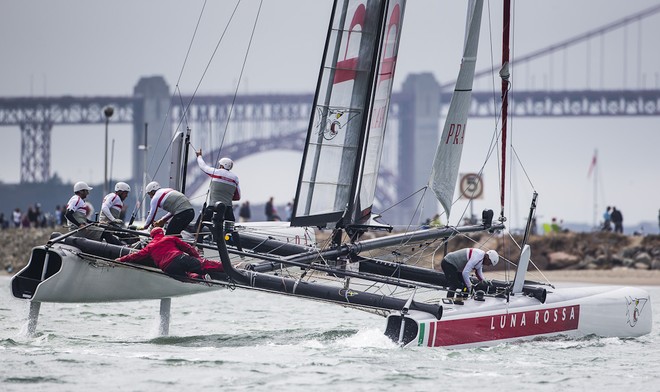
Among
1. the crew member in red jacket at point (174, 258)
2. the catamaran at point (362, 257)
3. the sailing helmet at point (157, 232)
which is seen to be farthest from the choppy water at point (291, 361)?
the sailing helmet at point (157, 232)

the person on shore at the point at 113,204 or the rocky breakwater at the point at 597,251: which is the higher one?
the person on shore at the point at 113,204

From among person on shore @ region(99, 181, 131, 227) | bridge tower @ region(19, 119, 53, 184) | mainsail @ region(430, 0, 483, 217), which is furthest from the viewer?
bridge tower @ region(19, 119, 53, 184)

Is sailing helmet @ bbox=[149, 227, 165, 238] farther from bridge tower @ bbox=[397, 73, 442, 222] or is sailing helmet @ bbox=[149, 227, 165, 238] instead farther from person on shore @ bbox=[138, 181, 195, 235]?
bridge tower @ bbox=[397, 73, 442, 222]

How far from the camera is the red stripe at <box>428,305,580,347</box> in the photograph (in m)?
12.0

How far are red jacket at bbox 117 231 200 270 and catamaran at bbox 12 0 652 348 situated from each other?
0.11 meters

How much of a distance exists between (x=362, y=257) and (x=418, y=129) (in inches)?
2609

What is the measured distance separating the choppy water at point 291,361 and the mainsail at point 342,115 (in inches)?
48.1

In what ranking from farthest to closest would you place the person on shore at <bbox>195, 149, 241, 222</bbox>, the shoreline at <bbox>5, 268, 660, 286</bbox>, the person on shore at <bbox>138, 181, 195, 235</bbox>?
the shoreline at <bbox>5, 268, 660, 286</bbox>, the person on shore at <bbox>195, 149, 241, 222</bbox>, the person on shore at <bbox>138, 181, 195, 235</bbox>

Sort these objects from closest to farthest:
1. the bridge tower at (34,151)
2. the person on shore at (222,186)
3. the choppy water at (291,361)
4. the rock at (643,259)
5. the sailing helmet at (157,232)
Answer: the choppy water at (291,361) < the sailing helmet at (157,232) < the person on shore at (222,186) < the rock at (643,259) < the bridge tower at (34,151)

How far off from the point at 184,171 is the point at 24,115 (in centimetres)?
6346

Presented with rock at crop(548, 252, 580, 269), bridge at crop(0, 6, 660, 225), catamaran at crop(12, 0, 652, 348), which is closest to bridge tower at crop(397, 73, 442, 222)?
bridge at crop(0, 6, 660, 225)

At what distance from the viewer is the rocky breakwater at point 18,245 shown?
101 feet

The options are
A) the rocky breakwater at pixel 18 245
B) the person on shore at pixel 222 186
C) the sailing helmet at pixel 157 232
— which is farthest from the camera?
the rocky breakwater at pixel 18 245

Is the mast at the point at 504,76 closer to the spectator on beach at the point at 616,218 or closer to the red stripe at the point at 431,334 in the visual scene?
the red stripe at the point at 431,334
